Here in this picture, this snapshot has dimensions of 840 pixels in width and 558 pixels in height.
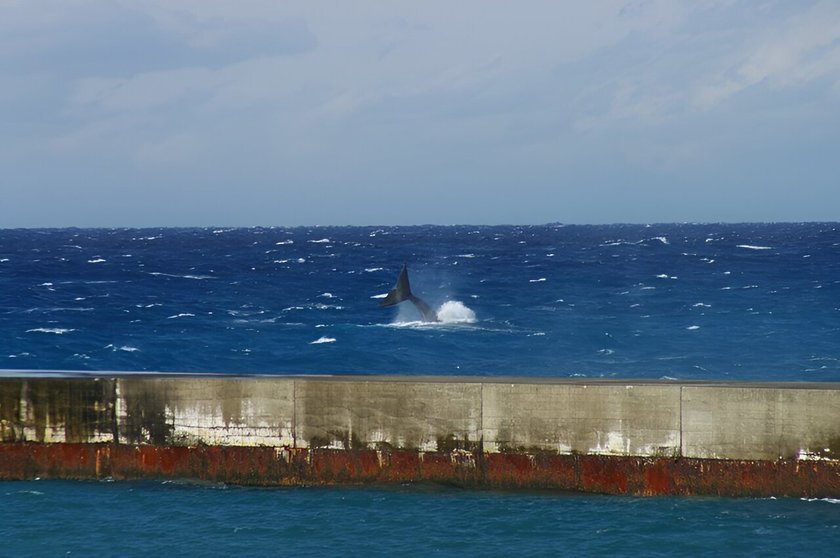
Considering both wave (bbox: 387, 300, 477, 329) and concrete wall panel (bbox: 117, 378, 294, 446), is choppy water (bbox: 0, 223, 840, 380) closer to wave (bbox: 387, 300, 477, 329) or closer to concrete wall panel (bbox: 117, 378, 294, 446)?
wave (bbox: 387, 300, 477, 329)

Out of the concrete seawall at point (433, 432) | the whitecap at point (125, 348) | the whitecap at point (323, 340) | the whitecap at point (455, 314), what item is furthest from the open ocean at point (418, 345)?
the concrete seawall at point (433, 432)

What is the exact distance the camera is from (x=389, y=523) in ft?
46.9

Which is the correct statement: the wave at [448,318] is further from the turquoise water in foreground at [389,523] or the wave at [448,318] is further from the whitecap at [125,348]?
the turquoise water in foreground at [389,523]

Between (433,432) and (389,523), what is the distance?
6.92 feet

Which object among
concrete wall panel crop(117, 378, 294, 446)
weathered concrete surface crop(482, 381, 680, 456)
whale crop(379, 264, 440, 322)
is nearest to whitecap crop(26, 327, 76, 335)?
whale crop(379, 264, 440, 322)

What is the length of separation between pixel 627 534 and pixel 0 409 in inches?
394

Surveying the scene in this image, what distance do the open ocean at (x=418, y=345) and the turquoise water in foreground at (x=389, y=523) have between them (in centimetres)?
4

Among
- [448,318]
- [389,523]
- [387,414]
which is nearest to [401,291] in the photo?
[448,318]

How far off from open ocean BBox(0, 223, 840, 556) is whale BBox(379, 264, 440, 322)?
2.35 feet

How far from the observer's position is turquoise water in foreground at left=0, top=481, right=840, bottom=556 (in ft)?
43.4

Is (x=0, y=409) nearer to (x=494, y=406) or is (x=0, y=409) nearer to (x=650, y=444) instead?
(x=494, y=406)

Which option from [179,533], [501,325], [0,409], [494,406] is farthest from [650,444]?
[501,325]

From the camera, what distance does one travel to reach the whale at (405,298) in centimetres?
4565

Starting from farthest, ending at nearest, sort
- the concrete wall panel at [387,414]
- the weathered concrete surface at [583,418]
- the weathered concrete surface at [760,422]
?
the concrete wall panel at [387,414]
the weathered concrete surface at [583,418]
the weathered concrete surface at [760,422]
